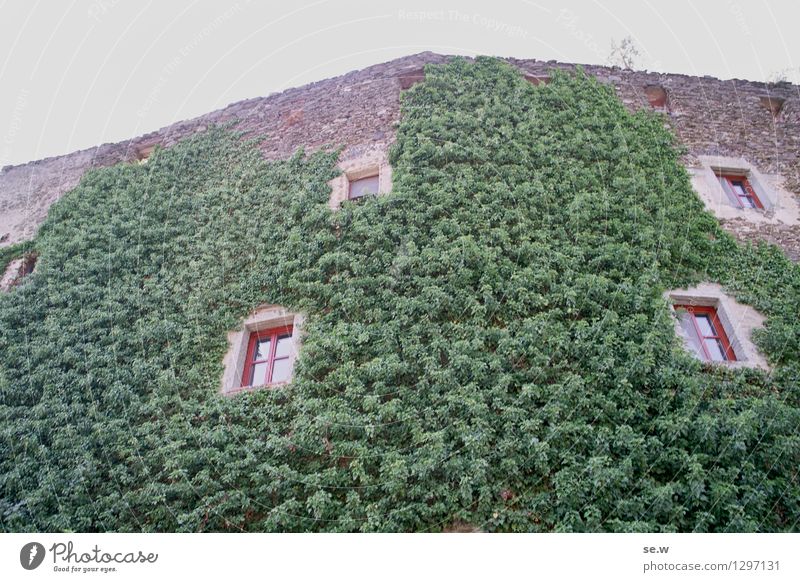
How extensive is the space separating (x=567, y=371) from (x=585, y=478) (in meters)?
1.25

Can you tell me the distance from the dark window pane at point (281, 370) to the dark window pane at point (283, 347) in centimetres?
9

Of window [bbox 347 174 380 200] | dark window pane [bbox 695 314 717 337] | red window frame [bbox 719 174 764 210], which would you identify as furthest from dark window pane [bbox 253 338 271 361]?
red window frame [bbox 719 174 764 210]

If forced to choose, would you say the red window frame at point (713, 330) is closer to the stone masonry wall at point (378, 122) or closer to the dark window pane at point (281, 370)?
the stone masonry wall at point (378, 122)

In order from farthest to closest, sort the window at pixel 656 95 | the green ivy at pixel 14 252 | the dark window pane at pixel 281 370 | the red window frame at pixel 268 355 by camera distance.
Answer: the window at pixel 656 95
the green ivy at pixel 14 252
the red window frame at pixel 268 355
the dark window pane at pixel 281 370

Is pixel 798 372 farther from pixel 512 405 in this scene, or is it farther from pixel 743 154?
pixel 743 154

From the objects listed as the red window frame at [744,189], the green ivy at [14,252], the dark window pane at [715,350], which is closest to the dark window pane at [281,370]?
the dark window pane at [715,350]

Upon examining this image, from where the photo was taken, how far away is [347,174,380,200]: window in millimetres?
9719

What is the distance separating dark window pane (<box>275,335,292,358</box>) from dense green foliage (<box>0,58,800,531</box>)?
1.48 ft

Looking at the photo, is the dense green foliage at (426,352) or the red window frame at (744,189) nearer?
the dense green foliage at (426,352)

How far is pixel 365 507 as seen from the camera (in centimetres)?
602

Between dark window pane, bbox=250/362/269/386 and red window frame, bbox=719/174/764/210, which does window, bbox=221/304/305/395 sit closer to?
dark window pane, bbox=250/362/269/386
